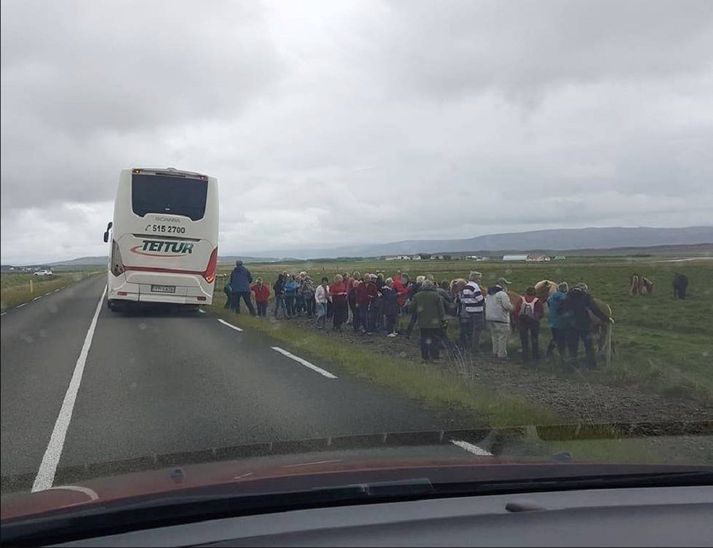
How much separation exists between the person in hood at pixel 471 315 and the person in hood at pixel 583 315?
1646 millimetres

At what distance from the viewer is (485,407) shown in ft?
24.0

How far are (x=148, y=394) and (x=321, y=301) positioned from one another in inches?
127

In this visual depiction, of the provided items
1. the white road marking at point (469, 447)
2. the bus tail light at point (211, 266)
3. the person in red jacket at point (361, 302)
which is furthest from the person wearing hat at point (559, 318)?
the bus tail light at point (211, 266)

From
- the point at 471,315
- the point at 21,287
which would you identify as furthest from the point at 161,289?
the point at 471,315

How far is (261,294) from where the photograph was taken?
22.7 ft

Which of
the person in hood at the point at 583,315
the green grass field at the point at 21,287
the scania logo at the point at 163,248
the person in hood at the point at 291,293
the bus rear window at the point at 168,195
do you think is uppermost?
the bus rear window at the point at 168,195

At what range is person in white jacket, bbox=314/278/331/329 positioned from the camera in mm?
9209

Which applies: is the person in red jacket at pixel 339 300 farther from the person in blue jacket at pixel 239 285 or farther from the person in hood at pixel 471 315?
the person in blue jacket at pixel 239 285

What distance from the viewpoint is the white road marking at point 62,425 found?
4.49m

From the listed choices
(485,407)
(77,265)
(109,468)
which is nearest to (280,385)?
(485,407)

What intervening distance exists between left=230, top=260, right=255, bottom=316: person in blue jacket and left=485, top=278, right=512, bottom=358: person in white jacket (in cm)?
389

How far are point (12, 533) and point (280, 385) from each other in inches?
229

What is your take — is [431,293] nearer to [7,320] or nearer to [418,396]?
[418,396]

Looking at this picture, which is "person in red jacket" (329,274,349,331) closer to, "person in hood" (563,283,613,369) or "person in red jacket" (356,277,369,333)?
"person in red jacket" (356,277,369,333)
